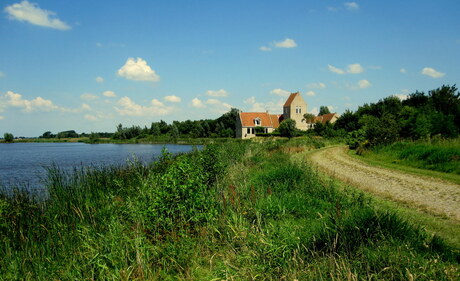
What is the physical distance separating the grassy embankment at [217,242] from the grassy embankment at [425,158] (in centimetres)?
720

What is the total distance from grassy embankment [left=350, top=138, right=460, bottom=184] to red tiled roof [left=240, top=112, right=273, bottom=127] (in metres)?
51.0

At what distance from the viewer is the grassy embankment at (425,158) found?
11.7 meters

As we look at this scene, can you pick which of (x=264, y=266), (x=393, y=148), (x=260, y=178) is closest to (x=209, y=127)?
(x=393, y=148)

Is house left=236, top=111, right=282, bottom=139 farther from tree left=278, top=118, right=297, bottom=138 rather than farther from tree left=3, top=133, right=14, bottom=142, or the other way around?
tree left=3, top=133, right=14, bottom=142

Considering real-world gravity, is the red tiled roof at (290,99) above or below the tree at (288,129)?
above

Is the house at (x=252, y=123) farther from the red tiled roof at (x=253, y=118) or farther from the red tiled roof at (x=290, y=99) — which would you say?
the red tiled roof at (x=290, y=99)

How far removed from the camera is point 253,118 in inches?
2744

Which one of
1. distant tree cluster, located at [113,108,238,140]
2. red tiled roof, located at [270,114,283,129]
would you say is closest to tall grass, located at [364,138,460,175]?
red tiled roof, located at [270,114,283,129]

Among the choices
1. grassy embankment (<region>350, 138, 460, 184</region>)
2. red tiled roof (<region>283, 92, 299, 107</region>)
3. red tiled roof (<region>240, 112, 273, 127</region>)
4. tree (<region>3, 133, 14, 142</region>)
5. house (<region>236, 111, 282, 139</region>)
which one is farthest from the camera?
tree (<region>3, 133, 14, 142</region>)

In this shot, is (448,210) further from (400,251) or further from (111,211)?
(111,211)

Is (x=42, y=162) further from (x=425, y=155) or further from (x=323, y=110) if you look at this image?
(x=323, y=110)

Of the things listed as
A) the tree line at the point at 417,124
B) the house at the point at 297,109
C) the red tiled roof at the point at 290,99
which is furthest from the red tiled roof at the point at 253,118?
the tree line at the point at 417,124

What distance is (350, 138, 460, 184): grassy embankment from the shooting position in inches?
462

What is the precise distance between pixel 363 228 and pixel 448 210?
13.0 ft
